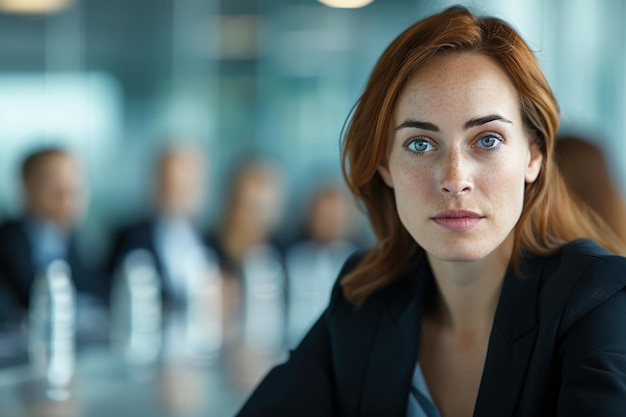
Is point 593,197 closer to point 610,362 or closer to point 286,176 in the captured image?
point 610,362

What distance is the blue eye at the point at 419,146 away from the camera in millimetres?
1742

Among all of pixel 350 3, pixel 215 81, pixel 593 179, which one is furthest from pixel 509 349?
pixel 350 3

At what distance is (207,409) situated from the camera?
7.80ft

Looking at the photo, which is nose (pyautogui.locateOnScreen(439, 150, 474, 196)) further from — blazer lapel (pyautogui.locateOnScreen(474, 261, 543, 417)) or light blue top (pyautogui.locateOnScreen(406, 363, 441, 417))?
light blue top (pyautogui.locateOnScreen(406, 363, 441, 417))

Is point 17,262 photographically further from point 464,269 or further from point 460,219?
point 460,219

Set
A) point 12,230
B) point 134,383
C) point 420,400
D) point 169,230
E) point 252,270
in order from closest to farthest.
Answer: point 420,400 < point 134,383 < point 252,270 < point 12,230 < point 169,230

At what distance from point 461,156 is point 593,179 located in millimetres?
1527

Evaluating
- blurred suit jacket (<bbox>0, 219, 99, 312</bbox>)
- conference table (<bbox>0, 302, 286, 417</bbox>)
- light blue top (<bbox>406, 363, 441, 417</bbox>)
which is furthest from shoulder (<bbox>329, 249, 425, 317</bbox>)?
blurred suit jacket (<bbox>0, 219, 99, 312</bbox>)

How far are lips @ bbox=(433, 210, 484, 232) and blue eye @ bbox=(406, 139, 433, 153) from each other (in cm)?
12

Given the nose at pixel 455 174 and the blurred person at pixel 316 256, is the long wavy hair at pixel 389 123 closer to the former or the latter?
the nose at pixel 455 174

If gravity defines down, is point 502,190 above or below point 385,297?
above

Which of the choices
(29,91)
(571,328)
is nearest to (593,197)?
(571,328)

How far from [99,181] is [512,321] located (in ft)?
19.1

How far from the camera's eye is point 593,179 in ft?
10.1
